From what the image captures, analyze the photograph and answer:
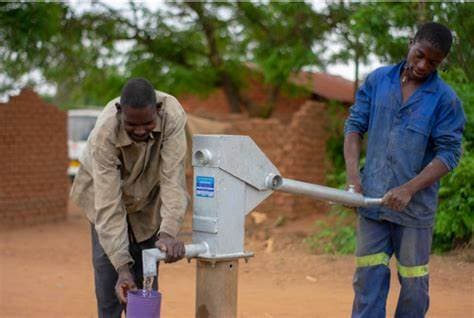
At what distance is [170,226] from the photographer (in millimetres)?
3311

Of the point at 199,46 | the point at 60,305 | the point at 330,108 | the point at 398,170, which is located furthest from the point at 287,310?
the point at 199,46

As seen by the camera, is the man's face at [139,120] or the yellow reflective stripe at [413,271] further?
the yellow reflective stripe at [413,271]

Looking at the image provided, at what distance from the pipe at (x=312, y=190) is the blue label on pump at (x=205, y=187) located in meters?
0.26

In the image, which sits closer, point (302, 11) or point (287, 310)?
point (287, 310)

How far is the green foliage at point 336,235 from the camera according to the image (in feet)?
28.9

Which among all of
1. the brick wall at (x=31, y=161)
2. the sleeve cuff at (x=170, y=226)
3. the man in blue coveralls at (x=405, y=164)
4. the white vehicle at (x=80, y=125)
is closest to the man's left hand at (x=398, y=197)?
the man in blue coveralls at (x=405, y=164)

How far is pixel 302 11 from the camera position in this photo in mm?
11273

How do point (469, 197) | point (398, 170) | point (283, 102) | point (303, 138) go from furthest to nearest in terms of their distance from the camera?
1. point (283, 102)
2. point (303, 138)
3. point (469, 197)
4. point (398, 170)

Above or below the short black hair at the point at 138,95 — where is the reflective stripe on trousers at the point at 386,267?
below

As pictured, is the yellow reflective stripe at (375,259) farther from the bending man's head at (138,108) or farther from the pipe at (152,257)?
the bending man's head at (138,108)

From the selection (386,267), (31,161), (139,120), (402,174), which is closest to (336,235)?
(31,161)

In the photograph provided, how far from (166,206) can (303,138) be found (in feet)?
27.5

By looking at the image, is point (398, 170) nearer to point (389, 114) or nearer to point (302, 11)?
point (389, 114)

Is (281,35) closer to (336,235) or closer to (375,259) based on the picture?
(336,235)
